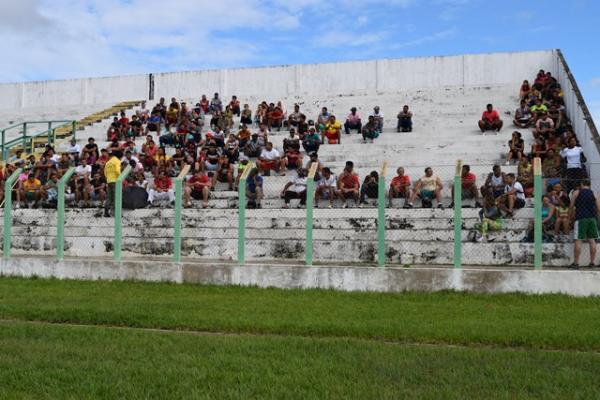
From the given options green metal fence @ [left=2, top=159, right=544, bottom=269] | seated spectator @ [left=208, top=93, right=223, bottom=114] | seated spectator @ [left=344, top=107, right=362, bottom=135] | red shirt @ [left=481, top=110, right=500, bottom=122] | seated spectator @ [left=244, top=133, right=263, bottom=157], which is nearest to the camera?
green metal fence @ [left=2, top=159, right=544, bottom=269]

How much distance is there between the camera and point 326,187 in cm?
1444

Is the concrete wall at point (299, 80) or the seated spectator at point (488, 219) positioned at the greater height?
the concrete wall at point (299, 80)

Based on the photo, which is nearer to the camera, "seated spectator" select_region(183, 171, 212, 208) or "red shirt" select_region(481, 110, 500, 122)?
"seated spectator" select_region(183, 171, 212, 208)

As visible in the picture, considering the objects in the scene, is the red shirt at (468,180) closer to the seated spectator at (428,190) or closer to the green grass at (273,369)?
the seated spectator at (428,190)

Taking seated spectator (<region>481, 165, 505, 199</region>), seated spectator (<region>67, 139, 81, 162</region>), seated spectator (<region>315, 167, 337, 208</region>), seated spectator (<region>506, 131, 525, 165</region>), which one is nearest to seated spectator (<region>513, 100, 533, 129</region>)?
seated spectator (<region>506, 131, 525, 165</region>)

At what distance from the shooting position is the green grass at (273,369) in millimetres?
5148

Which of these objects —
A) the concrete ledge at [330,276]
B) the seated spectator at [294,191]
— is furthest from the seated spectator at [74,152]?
the seated spectator at [294,191]

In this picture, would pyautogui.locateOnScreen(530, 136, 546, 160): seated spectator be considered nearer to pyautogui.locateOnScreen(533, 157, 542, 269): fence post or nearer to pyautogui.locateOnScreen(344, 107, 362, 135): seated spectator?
pyautogui.locateOnScreen(533, 157, 542, 269): fence post

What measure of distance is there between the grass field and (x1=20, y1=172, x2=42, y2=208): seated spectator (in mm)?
5771

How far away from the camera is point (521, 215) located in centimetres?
1308

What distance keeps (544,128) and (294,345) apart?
1294 centimetres

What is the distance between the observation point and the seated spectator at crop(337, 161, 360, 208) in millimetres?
14336

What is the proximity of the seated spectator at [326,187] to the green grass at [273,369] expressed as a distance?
7.27 meters

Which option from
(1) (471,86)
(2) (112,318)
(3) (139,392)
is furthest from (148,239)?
(1) (471,86)
